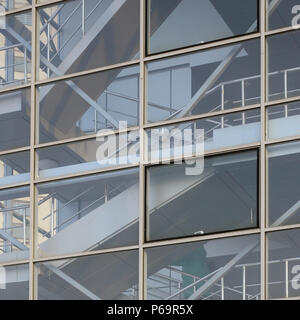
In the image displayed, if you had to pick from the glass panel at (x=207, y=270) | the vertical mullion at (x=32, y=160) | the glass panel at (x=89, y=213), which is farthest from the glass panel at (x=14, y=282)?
the glass panel at (x=207, y=270)

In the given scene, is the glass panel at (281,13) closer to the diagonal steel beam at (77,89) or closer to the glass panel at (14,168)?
the diagonal steel beam at (77,89)

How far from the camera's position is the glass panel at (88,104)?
22.9 metres

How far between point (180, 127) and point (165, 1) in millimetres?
1919

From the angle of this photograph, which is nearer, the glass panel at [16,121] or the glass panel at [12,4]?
the glass panel at [16,121]

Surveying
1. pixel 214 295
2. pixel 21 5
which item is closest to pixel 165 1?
pixel 21 5

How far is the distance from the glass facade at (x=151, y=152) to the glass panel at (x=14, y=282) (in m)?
0.02

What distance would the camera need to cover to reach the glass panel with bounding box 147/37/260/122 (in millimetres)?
21891

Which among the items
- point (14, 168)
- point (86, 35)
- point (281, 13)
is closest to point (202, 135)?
point (281, 13)

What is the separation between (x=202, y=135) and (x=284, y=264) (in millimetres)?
2237

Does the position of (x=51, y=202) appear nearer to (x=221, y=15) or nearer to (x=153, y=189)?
(x=153, y=189)

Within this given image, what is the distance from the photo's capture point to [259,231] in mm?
21109

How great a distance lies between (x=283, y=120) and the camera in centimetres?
2141

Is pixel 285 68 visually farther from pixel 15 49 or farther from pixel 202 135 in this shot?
pixel 15 49

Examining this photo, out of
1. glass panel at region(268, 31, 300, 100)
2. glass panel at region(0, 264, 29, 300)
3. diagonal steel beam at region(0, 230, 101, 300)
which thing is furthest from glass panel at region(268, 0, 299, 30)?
glass panel at region(0, 264, 29, 300)
